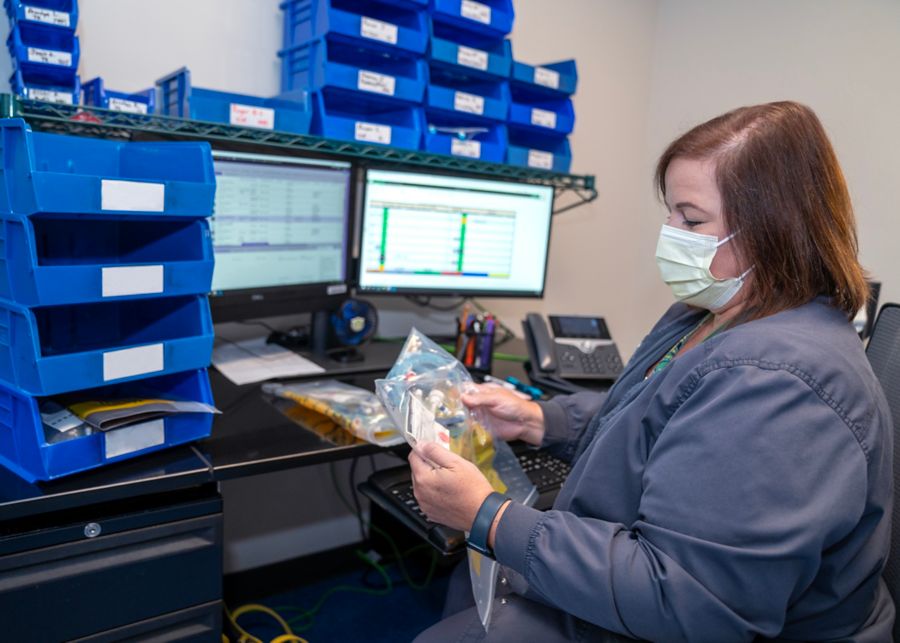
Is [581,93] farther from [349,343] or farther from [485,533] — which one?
[485,533]

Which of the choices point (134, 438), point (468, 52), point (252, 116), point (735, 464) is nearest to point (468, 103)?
point (468, 52)

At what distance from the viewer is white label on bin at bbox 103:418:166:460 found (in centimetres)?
100

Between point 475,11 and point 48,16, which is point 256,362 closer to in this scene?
point 48,16

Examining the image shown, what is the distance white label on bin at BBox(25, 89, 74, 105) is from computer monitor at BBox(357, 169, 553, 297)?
62 centimetres

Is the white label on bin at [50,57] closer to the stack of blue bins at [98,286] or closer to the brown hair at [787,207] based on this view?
the stack of blue bins at [98,286]

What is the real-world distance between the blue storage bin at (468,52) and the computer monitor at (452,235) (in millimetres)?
269

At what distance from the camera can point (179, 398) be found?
1150mm

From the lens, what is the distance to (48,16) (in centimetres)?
125

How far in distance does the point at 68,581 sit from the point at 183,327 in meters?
0.41

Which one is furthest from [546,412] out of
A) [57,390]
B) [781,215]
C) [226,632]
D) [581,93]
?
[581,93]

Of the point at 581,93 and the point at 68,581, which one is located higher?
the point at 581,93

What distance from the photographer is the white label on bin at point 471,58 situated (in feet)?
5.58

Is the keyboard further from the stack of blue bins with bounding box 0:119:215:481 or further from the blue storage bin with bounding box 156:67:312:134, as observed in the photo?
the blue storage bin with bounding box 156:67:312:134

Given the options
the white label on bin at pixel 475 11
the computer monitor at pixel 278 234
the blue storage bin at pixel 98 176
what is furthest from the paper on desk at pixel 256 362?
the white label on bin at pixel 475 11
